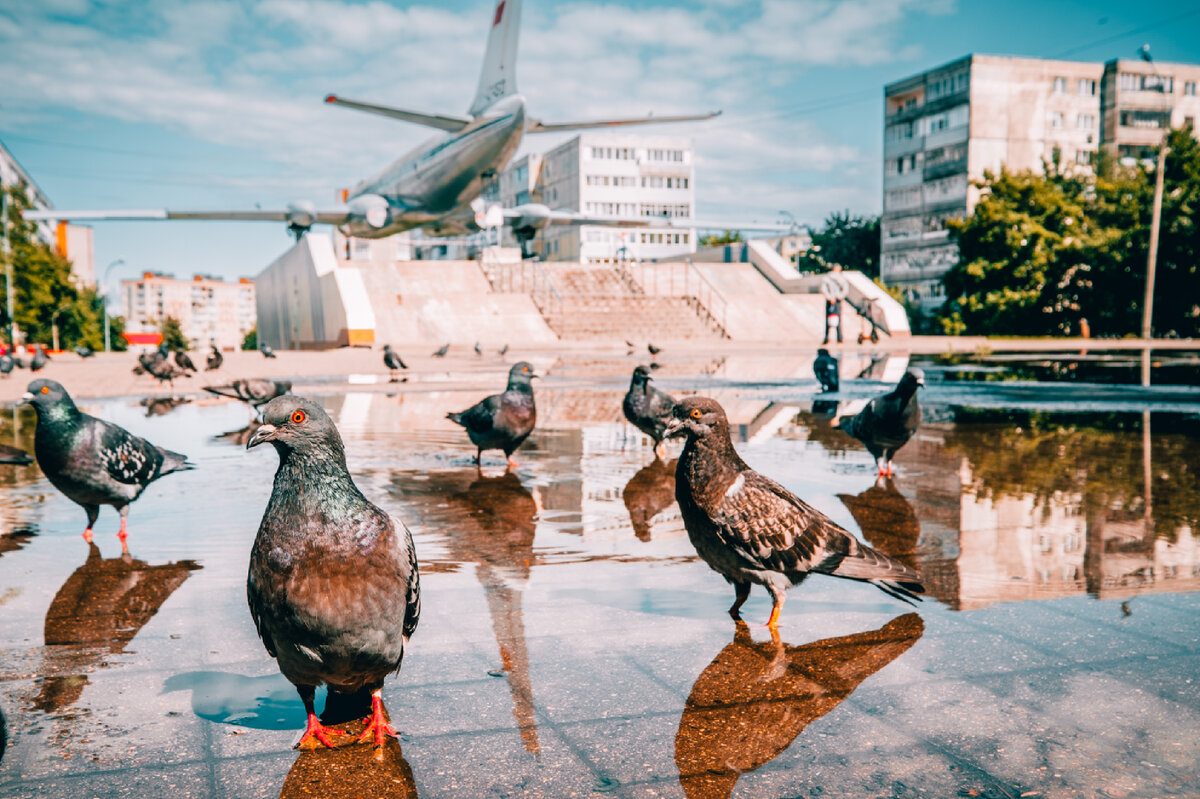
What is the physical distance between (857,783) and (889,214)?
253ft

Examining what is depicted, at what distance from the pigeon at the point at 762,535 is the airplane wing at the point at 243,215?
1449 inches

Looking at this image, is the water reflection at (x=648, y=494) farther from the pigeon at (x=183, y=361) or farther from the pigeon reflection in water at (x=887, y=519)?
the pigeon at (x=183, y=361)

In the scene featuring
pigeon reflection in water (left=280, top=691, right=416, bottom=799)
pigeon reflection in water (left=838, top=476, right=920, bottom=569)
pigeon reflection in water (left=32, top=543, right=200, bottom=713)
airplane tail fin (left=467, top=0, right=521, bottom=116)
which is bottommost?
pigeon reflection in water (left=280, top=691, right=416, bottom=799)

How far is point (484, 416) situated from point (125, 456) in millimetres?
2996

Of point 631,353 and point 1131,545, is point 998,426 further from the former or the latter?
point 631,353

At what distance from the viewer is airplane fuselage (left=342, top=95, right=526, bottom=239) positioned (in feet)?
110

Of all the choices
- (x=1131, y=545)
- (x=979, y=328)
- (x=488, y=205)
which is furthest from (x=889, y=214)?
(x=1131, y=545)

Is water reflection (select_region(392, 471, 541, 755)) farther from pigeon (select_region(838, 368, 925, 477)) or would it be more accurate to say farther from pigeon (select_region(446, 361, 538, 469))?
pigeon (select_region(838, 368, 925, 477))

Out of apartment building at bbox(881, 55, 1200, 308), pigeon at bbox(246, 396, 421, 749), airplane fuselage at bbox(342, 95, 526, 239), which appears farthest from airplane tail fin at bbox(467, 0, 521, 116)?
apartment building at bbox(881, 55, 1200, 308)

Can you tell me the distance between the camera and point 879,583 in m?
3.65

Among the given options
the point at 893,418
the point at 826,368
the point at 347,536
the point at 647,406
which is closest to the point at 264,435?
the point at 347,536

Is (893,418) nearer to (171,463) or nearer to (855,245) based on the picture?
(171,463)

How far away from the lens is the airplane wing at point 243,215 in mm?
37531

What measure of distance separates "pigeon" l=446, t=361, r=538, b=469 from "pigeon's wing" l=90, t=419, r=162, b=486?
2.74 m
